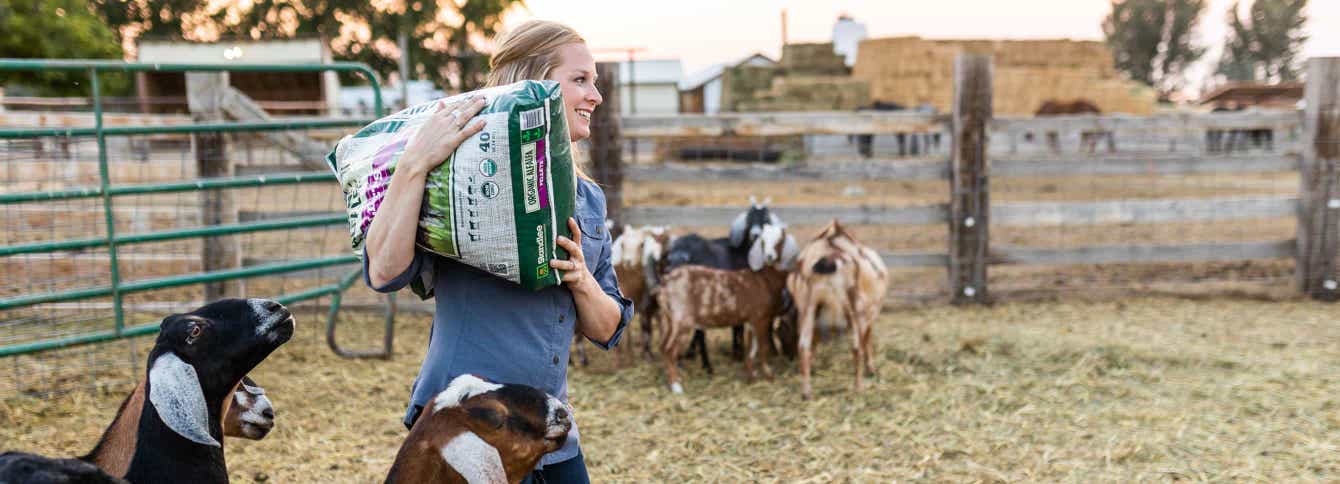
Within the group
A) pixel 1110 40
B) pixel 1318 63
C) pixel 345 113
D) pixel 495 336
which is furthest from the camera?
pixel 1110 40

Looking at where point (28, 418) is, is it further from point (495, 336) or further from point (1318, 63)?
point (1318, 63)

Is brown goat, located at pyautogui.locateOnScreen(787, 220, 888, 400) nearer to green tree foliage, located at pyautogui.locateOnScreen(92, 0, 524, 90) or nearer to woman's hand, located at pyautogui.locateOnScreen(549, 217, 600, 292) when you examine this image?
woman's hand, located at pyautogui.locateOnScreen(549, 217, 600, 292)

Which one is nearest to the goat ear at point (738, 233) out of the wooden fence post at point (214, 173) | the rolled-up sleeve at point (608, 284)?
the wooden fence post at point (214, 173)

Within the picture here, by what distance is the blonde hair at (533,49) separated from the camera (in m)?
1.97

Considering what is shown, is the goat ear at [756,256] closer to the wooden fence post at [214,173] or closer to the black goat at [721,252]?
the black goat at [721,252]

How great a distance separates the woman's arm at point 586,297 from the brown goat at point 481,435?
25cm

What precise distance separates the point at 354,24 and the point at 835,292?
34689 millimetres

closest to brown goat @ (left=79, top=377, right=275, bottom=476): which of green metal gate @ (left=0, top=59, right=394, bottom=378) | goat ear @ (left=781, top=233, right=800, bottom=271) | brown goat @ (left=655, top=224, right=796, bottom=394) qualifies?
green metal gate @ (left=0, top=59, right=394, bottom=378)

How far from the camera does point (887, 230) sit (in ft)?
34.5

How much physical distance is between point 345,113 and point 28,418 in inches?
813

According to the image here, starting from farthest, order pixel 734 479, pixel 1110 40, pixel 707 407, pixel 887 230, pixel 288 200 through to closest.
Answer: pixel 1110 40, pixel 288 200, pixel 887 230, pixel 707 407, pixel 734 479

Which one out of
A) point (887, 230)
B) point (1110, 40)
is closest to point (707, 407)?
point (887, 230)

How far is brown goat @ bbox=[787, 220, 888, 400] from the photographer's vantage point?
556 cm

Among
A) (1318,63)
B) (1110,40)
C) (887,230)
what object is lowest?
(887,230)
